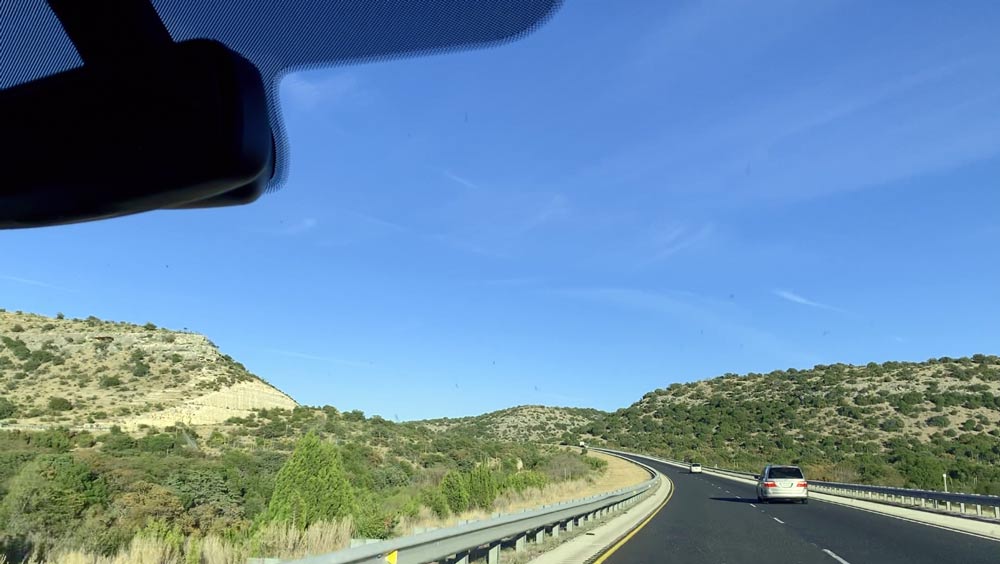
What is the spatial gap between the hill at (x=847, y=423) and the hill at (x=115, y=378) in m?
44.5

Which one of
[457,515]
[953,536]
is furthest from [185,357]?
[953,536]

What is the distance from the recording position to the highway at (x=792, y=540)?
51.9ft

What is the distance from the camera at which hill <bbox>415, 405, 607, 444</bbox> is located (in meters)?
142

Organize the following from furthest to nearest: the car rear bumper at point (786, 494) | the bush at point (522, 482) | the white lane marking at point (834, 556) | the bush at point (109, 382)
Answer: the bush at point (109, 382) < the car rear bumper at point (786, 494) < the bush at point (522, 482) < the white lane marking at point (834, 556)

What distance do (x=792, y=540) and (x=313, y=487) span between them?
11.0 metres

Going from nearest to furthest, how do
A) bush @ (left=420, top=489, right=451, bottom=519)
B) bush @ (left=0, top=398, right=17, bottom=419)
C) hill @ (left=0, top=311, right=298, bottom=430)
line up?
bush @ (left=420, top=489, right=451, bottom=519) < bush @ (left=0, top=398, right=17, bottom=419) < hill @ (left=0, top=311, right=298, bottom=430)

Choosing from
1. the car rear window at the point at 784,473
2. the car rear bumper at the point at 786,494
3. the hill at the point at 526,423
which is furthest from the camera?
the hill at the point at 526,423

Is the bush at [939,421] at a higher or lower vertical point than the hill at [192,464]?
higher

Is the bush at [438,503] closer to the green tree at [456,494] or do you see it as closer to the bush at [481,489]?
the green tree at [456,494]

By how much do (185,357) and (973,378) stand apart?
100m

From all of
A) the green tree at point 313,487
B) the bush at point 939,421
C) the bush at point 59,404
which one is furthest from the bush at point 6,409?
the bush at point 939,421

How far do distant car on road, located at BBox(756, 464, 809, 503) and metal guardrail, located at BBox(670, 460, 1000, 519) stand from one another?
3.49 meters

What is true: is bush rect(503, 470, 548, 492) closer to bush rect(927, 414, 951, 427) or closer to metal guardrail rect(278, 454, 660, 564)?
metal guardrail rect(278, 454, 660, 564)

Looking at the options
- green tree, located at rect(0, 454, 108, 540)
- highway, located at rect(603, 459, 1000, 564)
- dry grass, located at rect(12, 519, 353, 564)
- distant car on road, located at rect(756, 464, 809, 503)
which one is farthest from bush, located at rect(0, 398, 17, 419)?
dry grass, located at rect(12, 519, 353, 564)
